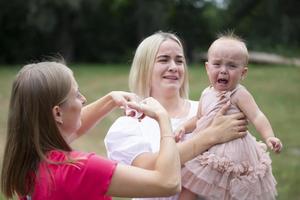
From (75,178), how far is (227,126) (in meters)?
0.97

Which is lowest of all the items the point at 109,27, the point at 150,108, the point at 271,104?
the point at 109,27

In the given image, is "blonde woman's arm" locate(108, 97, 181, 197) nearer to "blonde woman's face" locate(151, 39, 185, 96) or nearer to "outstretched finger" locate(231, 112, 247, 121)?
"outstretched finger" locate(231, 112, 247, 121)

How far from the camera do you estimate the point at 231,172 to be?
290 centimetres

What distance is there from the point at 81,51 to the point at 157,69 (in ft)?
116

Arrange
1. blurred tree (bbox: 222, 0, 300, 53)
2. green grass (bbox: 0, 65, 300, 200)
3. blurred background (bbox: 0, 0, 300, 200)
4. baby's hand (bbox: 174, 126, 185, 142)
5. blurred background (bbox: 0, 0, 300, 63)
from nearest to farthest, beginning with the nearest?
1. baby's hand (bbox: 174, 126, 185, 142)
2. green grass (bbox: 0, 65, 300, 200)
3. blurred tree (bbox: 222, 0, 300, 53)
4. blurred background (bbox: 0, 0, 300, 200)
5. blurred background (bbox: 0, 0, 300, 63)

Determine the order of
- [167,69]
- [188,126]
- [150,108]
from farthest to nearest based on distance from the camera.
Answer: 1. [167,69]
2. [188,126]
3. [150,108]

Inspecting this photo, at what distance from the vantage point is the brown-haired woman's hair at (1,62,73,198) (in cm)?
239

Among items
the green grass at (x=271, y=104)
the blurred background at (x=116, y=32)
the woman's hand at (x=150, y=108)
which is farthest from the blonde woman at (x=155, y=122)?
the blurred background at (x=116, y=32)

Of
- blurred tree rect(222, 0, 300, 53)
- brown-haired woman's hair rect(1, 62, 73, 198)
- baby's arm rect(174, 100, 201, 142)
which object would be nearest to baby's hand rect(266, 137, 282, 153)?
baby's arm rect(174, 100, 201, 142)

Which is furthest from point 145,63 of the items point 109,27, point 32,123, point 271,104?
point 109,27

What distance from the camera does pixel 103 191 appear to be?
7.77 ft

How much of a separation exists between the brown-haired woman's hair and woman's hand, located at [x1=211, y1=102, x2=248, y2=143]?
88cm

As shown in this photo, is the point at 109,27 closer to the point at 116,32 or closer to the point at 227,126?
the point at 116,32

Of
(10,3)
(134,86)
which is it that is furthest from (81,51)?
(134,86)
